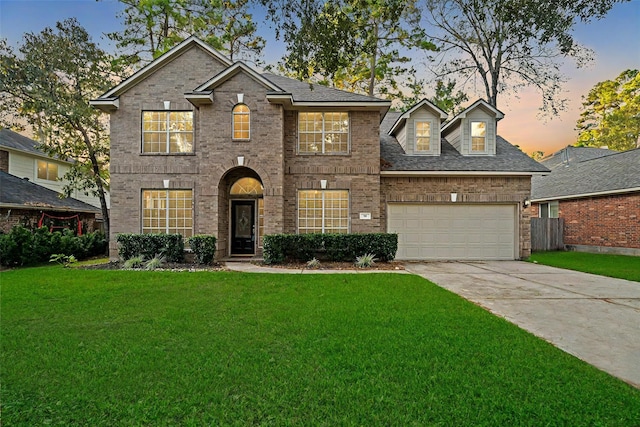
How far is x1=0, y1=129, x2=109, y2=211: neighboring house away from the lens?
61.3ft

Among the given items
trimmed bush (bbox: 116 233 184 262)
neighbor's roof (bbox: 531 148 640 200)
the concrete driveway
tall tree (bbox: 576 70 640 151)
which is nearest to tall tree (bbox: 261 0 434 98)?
the concrete driveway

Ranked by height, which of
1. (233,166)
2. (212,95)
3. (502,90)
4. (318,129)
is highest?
(502,90)

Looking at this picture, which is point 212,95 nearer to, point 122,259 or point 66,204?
point 122,259

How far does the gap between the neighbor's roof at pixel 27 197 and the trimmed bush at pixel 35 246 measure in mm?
4591

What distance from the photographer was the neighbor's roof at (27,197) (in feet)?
50.2

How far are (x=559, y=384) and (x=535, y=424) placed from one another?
2.75 ft

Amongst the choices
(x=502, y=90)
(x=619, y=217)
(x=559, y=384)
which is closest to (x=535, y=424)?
(x=559, y=384)

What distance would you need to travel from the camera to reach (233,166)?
1222 centimetres

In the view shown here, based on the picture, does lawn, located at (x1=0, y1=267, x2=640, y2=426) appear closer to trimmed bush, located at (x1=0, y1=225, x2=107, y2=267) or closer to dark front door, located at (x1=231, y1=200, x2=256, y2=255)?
trimmed bush, located at (x1=0, y1=225, x2=107, y2=267)

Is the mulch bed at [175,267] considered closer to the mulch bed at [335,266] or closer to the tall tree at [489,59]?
the mulch bed at [335,266]

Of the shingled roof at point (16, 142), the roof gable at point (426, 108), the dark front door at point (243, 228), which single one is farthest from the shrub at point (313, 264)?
the shingled roof at point (16, 142)

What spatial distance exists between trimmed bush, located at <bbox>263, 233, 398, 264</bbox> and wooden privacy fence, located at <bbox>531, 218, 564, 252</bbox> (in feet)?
34.6

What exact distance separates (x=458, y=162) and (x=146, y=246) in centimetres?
1201

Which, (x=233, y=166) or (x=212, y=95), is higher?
(x=212, y=95)
